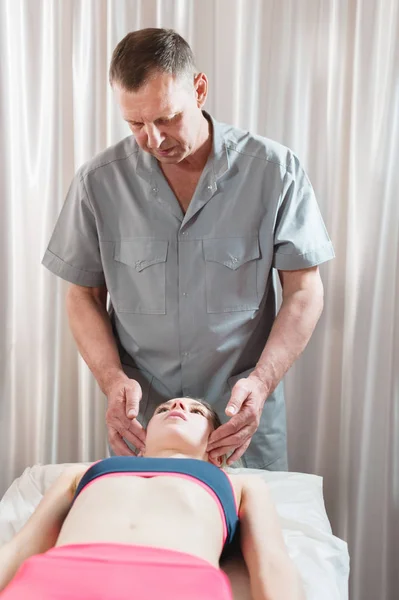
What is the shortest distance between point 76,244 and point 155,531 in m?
0.97

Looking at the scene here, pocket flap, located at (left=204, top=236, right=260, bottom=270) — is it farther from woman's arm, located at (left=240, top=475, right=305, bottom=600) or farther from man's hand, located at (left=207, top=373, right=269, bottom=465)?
woman's arm, located at (left=240, top=475, right=305, bottom=600)

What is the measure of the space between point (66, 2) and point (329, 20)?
0.88 m

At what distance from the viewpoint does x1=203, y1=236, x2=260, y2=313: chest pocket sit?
2.09 m

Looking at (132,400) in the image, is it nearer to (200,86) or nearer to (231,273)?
(231,273)

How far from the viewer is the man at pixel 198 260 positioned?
2.08 m

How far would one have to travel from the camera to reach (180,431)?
1.86m

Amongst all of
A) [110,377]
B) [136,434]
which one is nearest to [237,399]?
[136,434]

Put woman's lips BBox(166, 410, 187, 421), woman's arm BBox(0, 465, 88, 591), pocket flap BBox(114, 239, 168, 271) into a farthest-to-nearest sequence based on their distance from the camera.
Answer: pocket flap BBox(114, 239, 168, 271), woman's lips BBox(166, 410, 187, 421), woman's arm BBox(0, 465, 88, 591)

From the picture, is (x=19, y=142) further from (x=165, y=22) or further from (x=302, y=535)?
(x=302, y=535)

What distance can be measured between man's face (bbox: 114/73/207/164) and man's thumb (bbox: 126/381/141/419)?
60 centimetres

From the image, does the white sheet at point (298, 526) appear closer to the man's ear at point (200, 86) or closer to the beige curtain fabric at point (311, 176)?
the beige curtain fabric at point (311, 176)

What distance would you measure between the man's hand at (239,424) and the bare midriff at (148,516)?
0.20m

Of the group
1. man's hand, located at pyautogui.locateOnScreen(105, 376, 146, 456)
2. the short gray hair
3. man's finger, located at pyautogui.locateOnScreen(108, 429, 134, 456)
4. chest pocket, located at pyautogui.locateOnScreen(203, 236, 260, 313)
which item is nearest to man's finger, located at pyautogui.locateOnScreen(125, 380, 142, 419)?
man's hand, located at pyautogui.locateOnScreen(105, 376, 146, 456)

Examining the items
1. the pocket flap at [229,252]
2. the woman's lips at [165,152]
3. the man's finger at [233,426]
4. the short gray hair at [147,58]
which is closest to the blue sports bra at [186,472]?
the man's finger at [233,426]
